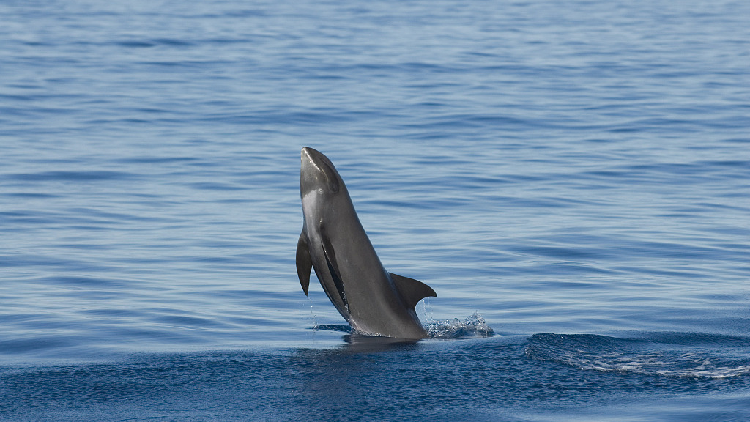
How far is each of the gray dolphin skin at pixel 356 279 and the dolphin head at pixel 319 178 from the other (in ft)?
0.81

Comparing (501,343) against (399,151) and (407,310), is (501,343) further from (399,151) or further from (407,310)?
(399,151)

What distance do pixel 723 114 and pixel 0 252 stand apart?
69.2 ft

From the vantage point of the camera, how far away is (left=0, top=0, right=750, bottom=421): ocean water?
9555 mm

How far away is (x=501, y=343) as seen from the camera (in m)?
10.7

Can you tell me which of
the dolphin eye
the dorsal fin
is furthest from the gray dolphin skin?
the dolphin eye

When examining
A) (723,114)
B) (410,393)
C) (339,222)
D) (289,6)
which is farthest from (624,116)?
(289,6)

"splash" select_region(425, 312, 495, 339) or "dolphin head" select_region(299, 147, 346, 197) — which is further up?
"dolphin head" select_region(299, 147, 346, 197)

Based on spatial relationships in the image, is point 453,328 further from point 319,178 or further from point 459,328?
point 319,178

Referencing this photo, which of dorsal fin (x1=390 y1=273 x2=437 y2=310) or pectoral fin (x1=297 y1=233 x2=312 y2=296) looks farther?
pectoral fin (x1=297 y1=233 x2=312 y2=296)

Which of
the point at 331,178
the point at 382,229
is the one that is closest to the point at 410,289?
the point at 331,178

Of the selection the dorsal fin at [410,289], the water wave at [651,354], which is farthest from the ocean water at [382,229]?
the dorsal fin at [410,289]

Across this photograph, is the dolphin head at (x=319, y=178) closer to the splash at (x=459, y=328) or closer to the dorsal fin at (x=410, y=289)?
the dorsal fin at (x=410, y=289)

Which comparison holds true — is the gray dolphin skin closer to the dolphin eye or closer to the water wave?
the dolphin eye

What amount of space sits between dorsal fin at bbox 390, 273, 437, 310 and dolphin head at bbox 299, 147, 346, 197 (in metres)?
1.14
